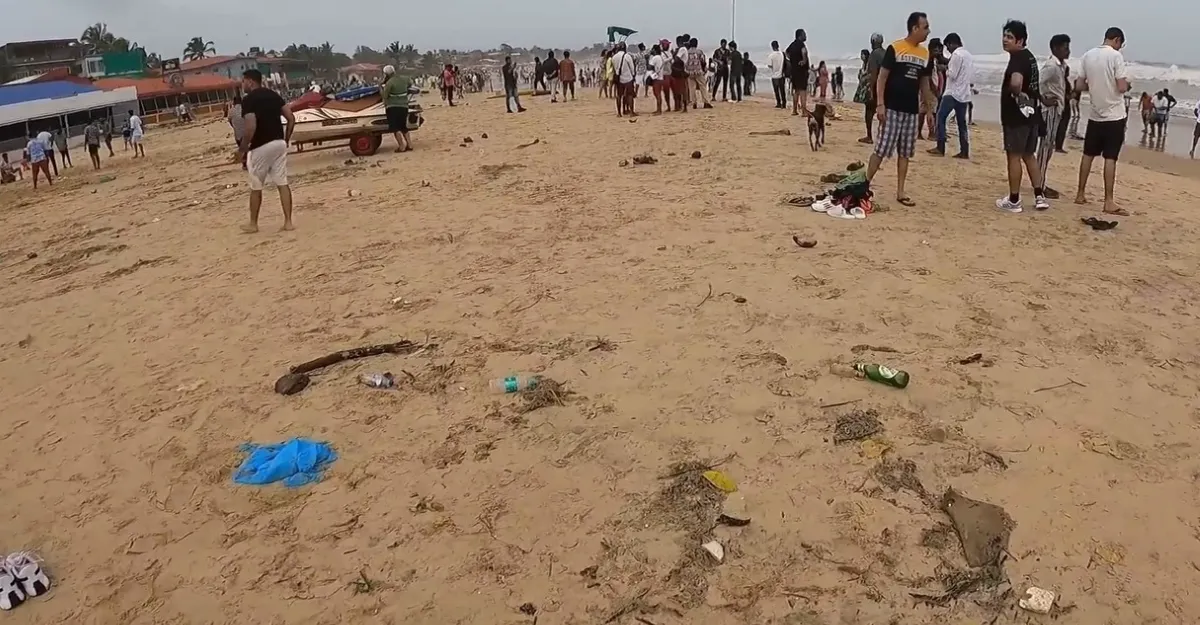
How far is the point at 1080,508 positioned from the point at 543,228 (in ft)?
16.0

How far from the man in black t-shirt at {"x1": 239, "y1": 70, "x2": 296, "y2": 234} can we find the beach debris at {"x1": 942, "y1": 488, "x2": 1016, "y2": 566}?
6.60 m

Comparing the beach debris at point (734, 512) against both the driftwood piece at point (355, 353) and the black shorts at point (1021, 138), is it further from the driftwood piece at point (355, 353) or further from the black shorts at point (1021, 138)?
the black shorts at point (1021, 138)

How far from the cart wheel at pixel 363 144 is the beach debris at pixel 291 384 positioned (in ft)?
27.8

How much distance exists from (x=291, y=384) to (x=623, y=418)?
185cm

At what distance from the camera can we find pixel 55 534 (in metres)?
3.20

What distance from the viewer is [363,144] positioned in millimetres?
12039

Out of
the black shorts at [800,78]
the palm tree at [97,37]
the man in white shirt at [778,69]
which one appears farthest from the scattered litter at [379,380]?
the palm tree at [97,37]

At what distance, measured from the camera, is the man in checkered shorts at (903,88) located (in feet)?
21.9

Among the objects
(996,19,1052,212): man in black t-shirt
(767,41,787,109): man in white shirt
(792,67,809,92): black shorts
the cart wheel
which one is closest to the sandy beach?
(996,19,1052,212): man in black t-shirt

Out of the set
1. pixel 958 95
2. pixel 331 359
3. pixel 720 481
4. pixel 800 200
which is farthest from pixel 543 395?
pixel 958 95

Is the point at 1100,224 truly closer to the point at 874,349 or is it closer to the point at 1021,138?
the point at 1021,138

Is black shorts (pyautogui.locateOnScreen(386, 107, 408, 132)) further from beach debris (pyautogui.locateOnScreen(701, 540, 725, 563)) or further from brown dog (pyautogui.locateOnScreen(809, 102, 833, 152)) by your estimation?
beach debris (pyautogui.locateOnScreen(701, 540, 725, 563))

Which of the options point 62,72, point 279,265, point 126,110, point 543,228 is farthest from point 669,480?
point 62,72

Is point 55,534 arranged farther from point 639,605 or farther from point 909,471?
point 909,471
